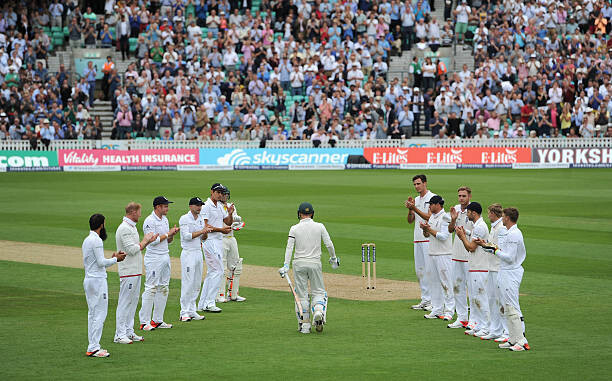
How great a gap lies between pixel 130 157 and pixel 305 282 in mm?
28822

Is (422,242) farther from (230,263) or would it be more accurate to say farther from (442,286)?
(230,263)

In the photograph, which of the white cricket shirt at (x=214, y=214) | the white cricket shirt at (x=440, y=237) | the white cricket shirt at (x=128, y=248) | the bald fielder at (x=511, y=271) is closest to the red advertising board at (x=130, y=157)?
the white cricket shirt at (x=214, y=214)

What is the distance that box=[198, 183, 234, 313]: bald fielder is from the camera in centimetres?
1628

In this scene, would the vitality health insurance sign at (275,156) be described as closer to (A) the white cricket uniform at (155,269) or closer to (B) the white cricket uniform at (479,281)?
(A) the white cricket uniform at (155,269)

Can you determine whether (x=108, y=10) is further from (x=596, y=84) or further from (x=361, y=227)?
(x=361, y=227)

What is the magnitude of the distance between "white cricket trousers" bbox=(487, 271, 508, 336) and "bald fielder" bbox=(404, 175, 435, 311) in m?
2.22

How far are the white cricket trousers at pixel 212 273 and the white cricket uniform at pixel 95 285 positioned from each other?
364 cm

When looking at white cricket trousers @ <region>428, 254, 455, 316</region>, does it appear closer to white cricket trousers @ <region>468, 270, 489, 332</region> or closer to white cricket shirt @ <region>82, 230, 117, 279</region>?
white cricket trousers @ <region>468, 270, 489, 332</region>

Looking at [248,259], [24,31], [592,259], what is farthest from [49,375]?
[24,31]

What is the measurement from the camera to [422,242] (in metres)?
16.4

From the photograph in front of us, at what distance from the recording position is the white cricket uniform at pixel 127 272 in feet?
43.9

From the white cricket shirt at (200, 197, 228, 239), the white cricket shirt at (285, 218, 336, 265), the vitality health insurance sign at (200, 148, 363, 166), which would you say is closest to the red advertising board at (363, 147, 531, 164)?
the vitality health insurance sign at (200, 148, 363, 166)

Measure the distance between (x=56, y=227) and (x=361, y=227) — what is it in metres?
8.93

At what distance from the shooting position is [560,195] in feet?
107
